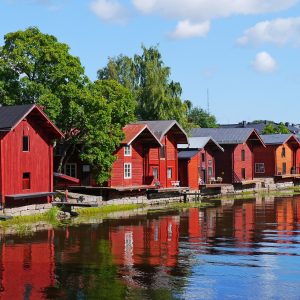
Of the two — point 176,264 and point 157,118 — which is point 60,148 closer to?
point 157,118

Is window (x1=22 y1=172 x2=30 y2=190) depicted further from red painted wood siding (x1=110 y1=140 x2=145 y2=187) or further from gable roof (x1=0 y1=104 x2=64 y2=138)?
red painted wood siding (x1=110 y1=140 x2=145 y2=187)

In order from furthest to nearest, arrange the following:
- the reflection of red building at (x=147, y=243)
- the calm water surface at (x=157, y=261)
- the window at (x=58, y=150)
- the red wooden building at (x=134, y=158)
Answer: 1. the red wooden building at (x=134, y=158)
2. the window at (x=58, y=150)
3. the reflection of red building at (x=147, y=243)
4. the calm water surface at (x=157, y=261)

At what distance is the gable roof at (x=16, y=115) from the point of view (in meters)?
43.2

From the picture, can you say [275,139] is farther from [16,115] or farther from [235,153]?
[16,115]

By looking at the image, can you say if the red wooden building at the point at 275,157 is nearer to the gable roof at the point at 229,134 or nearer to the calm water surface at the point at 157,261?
the gable roof at the point at 229,134

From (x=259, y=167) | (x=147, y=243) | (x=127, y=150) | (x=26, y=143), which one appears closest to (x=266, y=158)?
(x=259, y=167)

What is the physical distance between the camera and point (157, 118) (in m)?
79.6

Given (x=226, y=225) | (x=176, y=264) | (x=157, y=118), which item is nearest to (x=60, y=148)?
(x=226, y=225)

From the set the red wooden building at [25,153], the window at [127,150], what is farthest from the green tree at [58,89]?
the window at [127,150]

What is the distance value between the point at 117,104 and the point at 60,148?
23.1 ft

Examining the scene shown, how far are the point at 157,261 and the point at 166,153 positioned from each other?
38.4 meters

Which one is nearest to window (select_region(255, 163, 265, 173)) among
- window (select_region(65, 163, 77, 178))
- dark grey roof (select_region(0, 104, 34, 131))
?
window (select_region(65, 163, 77, 178))

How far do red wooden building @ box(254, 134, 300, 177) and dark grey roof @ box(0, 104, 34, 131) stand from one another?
172 feet

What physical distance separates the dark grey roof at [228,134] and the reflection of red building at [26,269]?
4833 cm
